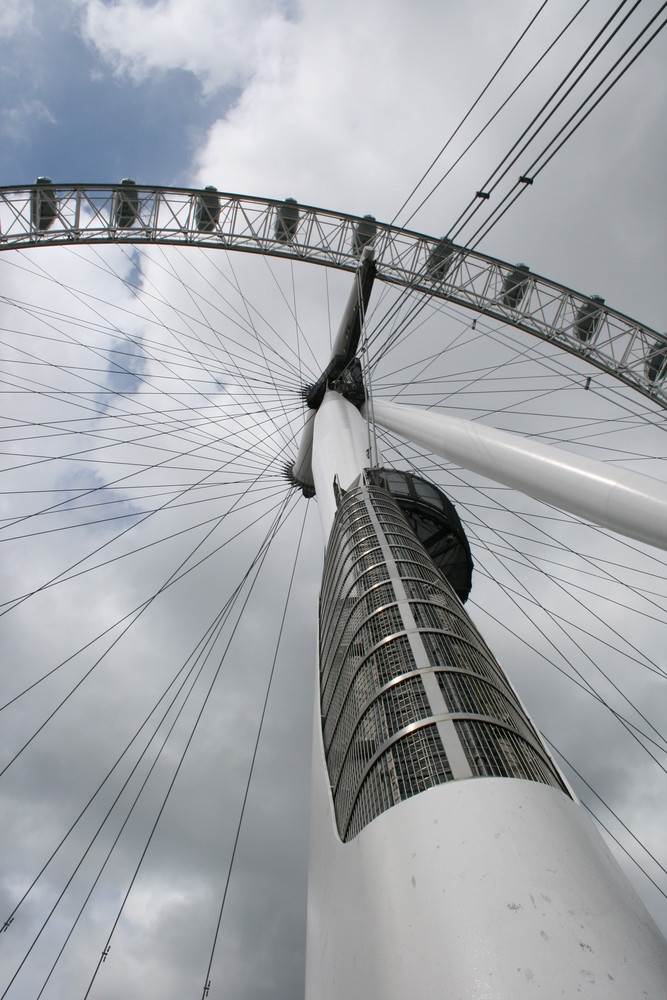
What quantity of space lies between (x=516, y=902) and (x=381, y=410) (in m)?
11.6

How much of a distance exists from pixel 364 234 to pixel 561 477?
2046 cm

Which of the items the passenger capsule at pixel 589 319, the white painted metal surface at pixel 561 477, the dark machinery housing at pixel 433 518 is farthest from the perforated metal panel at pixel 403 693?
the passenger capsule at pixel 589 319

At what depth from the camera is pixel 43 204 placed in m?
18.5

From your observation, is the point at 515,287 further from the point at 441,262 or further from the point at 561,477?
the point at 561,477

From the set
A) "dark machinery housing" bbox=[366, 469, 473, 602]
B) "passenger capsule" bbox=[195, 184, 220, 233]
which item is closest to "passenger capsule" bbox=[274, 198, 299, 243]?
"passenger capsule" bbox=[195, 184, 220, 233]

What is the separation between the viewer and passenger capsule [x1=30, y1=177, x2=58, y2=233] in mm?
18312

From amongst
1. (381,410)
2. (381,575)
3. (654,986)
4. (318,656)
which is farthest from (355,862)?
(381,410)

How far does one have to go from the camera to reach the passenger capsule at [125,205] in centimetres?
2017

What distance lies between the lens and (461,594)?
51.5 ft

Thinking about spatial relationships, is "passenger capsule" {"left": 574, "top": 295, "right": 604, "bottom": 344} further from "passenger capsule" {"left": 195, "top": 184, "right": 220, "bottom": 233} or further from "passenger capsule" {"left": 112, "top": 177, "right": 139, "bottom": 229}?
"passenger capsule" {"left": 112, "top": 177, "right": 139, "bottom": 229}

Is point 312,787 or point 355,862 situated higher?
point 355,862

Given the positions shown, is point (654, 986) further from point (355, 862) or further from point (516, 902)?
point (355, 862)

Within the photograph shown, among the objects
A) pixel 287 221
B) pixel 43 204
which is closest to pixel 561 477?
pixel 43 204

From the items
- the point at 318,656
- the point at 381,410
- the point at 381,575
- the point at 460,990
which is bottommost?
the point at 318,656
